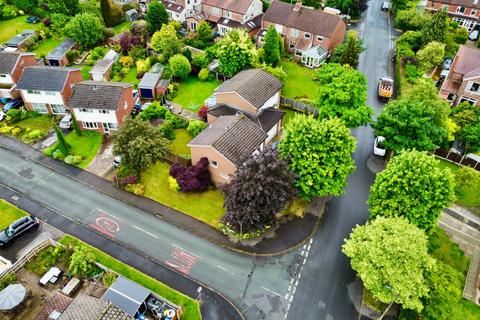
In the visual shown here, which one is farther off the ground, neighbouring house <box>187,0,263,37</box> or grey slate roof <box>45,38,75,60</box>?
neighbouring house <box>187,0,263,37</box>

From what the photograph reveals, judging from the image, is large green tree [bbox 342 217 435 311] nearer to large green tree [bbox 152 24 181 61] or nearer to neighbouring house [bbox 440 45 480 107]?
neighbouring house [bbox 440 45 480 107]

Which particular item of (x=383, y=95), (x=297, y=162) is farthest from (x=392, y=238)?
(x=383, y=95)

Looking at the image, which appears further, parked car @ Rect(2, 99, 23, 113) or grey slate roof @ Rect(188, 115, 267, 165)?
parked car @ Rect(2, 99, 23, 113)

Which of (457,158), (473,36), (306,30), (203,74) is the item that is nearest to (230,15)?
(306,30)

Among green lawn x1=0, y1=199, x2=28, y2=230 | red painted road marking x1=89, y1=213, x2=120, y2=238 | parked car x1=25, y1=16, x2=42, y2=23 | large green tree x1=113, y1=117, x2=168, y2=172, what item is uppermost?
large green tree x1=113, y1=117, x2=168, y2=172

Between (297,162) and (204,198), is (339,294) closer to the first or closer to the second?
(297,162)

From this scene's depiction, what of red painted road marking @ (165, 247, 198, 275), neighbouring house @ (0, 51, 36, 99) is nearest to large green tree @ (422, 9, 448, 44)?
red painted road marking @ (165, 247, 198, 275)
